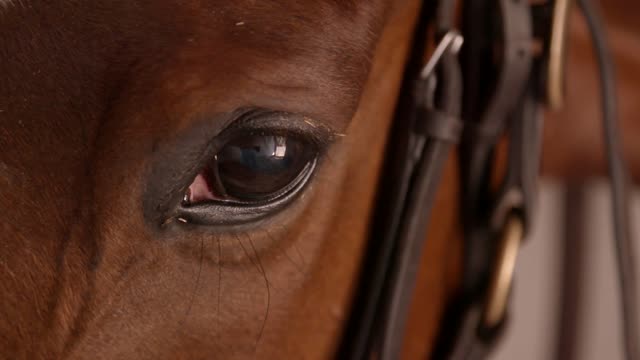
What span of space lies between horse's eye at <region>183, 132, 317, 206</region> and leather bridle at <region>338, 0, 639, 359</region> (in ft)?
0.39

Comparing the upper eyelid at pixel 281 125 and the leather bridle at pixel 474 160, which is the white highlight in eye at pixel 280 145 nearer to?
the upper eyelid at pixel 281 125

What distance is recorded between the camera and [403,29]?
1.94ft

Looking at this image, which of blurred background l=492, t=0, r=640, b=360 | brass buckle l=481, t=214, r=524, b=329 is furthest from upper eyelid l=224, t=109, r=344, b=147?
blurred background l=492, t=0, r=640, b=360

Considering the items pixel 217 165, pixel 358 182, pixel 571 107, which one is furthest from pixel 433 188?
pixel 571 107

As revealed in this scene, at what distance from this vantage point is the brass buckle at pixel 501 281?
0.67 m

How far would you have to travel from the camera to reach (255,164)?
19.9 inches

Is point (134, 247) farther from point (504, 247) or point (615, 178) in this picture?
point (615, 178)

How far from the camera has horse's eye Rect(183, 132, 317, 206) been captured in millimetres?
502

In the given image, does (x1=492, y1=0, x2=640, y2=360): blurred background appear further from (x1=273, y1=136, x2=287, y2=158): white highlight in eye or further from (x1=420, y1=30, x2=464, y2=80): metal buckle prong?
(x1=273, y1=136, x2=287, y2=158): white highlight in eye

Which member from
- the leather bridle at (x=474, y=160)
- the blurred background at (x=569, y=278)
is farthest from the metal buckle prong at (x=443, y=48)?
the blurred background at (x=569, y=278)

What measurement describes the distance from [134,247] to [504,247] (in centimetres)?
32

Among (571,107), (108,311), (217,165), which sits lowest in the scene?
(108,311)

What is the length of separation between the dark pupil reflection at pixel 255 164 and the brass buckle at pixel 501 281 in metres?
0.24

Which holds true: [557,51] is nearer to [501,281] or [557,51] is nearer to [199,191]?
[501,281]
